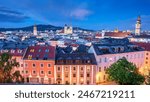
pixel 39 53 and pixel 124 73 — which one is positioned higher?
pixel 39 53

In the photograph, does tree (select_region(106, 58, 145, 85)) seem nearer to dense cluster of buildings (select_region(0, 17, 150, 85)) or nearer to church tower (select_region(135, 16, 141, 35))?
dense cluster of buildings (select_region(0, 17, 150, 85))

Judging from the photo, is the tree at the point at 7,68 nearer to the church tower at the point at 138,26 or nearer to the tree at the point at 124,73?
A: the tree at the point at 124,73

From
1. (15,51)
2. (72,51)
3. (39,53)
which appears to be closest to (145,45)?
(72,51)

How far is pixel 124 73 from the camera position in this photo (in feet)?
9.85

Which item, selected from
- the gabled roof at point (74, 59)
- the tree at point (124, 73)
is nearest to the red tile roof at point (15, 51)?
the gabled roof at point (74, 59)

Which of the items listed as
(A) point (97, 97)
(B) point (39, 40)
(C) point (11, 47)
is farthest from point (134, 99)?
(C) point (11, 47)

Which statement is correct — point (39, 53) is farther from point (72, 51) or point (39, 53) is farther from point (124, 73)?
point (124, 73)

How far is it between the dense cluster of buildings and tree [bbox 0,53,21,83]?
9cm

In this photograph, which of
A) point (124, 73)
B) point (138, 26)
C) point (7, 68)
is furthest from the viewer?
point (124, 73)

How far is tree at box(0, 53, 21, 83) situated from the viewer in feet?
9.06

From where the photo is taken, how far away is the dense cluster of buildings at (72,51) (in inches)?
102

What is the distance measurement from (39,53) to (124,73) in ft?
3.09

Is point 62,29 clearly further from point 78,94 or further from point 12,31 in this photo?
point 78,94

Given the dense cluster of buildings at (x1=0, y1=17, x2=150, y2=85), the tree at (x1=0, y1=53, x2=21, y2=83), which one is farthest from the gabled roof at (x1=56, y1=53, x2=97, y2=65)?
the tree at (x1=0, y1=53, x2=21, y2=83)
